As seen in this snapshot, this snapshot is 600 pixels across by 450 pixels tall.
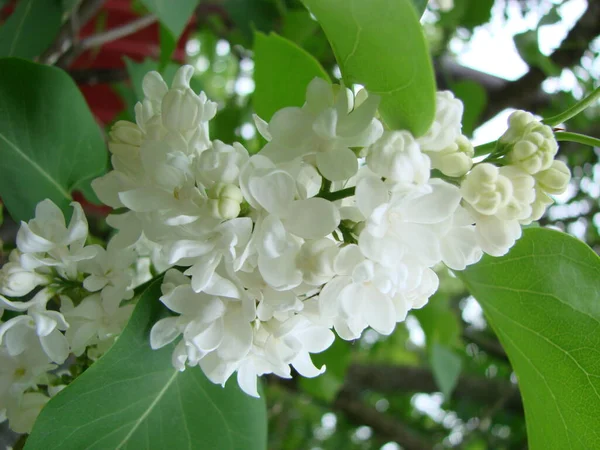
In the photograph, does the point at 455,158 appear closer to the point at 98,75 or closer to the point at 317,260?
the point at 317,260

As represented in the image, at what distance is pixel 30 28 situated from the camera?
3.22 ft

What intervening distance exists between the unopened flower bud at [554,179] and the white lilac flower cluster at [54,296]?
0.41 meters

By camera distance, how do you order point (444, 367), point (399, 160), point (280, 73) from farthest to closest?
point (444, 367) → point (280, 73) → point (399, 160)

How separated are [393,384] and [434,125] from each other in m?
1.99

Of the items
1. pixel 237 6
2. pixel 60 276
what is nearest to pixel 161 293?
pixel 60 276

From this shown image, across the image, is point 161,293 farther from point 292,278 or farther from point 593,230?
point 593,230

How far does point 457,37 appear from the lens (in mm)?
2023

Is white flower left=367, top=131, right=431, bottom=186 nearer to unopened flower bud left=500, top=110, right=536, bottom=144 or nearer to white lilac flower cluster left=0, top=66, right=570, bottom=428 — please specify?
white lilac flower cluster left=0, top=66, right=570, bottom=428

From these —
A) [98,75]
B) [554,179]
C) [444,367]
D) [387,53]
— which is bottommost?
[444,367]

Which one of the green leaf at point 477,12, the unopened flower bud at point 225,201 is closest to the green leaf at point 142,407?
the unopened flower bud at point 225,201

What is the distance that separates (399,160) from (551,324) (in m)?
0.32

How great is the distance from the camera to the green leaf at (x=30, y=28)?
969 millimetres

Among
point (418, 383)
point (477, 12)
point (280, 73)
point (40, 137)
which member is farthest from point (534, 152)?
point (418, 383)

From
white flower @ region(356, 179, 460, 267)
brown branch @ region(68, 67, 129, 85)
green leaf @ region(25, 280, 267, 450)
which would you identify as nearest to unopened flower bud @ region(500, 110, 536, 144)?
white flower @ region(356, 179, 460, 267)
